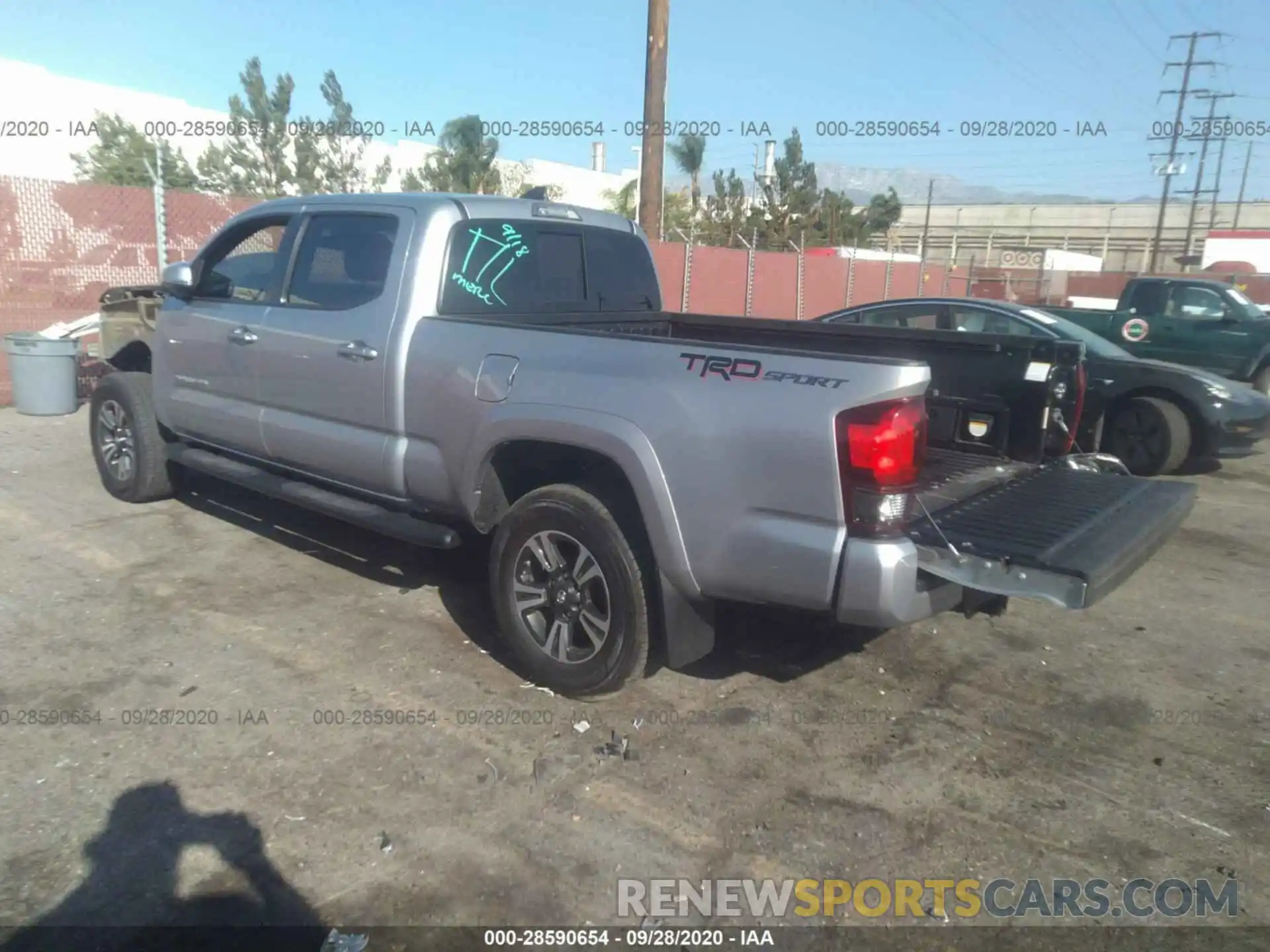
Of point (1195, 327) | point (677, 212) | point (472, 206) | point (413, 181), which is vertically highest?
point (413, 181)

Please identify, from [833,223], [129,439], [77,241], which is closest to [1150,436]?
[129,439]

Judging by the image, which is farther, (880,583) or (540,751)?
(540,751)

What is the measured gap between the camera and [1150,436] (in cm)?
889

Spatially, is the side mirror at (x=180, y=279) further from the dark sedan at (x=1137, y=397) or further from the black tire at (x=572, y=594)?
the dark sedan at (x=1137, y=397)

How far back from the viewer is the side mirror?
5707 millimetres

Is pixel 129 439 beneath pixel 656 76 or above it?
beneath

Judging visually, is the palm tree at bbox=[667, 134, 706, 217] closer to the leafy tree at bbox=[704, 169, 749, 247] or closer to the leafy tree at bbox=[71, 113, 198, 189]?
the leafy tree at bbox=[704, 169, 749, 247]

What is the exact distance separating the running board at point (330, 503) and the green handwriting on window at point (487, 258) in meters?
1.13

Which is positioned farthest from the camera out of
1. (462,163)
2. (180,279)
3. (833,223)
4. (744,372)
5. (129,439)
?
(833,223)

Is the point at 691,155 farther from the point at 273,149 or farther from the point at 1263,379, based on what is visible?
the point at 1263,379

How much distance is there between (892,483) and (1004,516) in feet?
2.43

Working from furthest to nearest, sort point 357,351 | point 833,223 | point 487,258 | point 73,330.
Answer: point 833,223 → point 73,330 → point 487,258 → point 357,351

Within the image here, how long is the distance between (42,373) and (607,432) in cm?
840

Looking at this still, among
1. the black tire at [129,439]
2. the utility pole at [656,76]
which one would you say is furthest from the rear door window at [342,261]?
the utility pole at [656,76]
